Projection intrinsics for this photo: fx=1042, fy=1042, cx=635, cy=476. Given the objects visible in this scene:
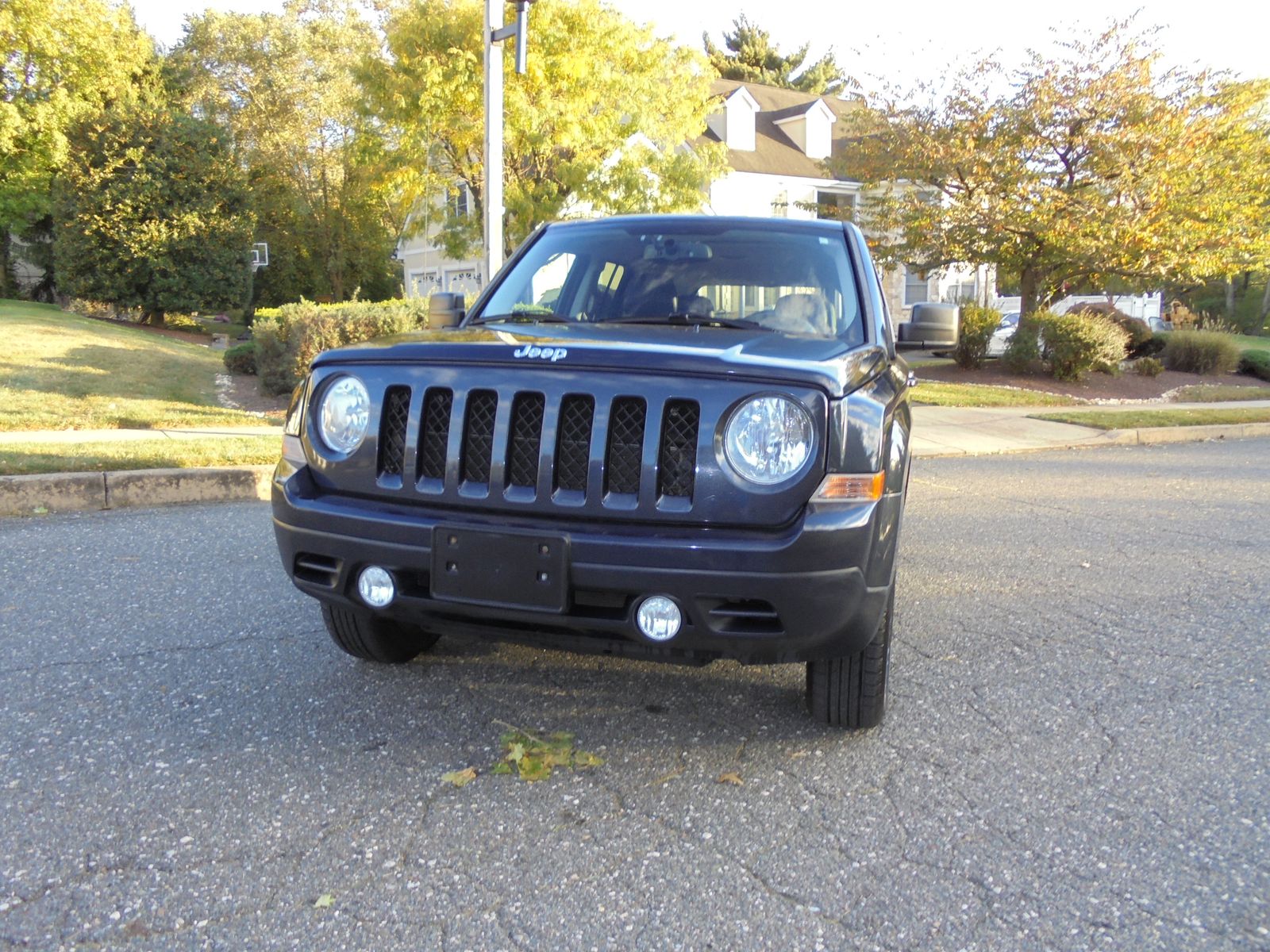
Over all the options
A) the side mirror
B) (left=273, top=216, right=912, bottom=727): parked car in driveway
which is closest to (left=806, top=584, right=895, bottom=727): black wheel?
(left=273, top=216, right=912, bottom=727): parked car in driveway

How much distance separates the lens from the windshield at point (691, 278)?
3.91 m

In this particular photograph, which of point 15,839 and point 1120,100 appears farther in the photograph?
point 1120,100

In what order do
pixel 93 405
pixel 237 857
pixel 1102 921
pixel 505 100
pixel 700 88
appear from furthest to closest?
pixel 700 88, pixel 505 100, pixel 93 405, pixel 237 857, pixel 1102 921

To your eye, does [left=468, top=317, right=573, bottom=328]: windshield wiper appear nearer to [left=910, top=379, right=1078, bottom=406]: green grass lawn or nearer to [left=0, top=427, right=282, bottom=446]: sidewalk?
[left=0, top=427, right=282, bottom=446]: sidewalk

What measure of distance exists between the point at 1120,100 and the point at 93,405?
Answer: 54.2 feet

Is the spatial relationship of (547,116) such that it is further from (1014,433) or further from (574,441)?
(574,441)

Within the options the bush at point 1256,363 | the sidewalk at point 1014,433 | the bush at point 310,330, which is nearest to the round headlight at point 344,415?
the bush at point 310,330

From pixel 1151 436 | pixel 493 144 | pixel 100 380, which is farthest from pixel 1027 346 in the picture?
pixel 100 380

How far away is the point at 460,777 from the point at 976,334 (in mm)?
17621

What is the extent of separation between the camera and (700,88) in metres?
21.4

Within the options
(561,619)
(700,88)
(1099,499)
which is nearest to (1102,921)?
(561,619)

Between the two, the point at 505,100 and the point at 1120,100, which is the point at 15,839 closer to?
the point at 505,100

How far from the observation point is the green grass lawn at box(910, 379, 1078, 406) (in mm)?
15258

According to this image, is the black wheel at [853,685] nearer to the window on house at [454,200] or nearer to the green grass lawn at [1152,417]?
the green grass lawn at [1152,417]
